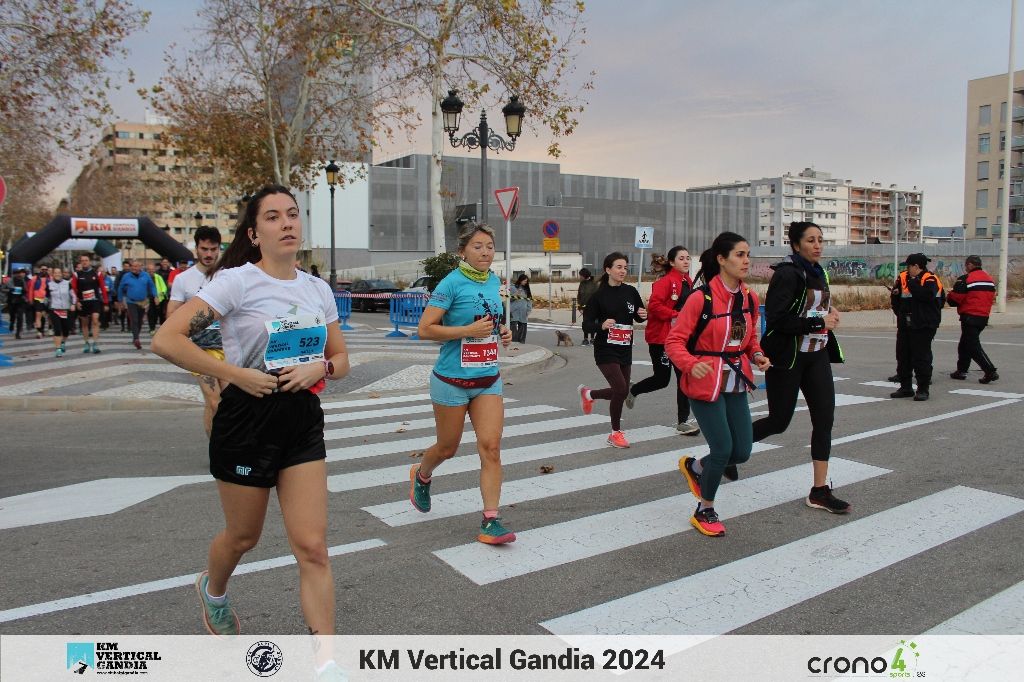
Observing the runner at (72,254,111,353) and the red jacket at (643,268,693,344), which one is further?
the runner at (72,254,111,353)

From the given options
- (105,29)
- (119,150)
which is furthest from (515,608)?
(119,150)

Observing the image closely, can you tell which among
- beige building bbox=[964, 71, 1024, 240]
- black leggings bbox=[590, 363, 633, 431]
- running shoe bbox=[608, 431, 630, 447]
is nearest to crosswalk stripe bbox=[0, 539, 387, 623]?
running shoe bbox=[608, 431, 630, 447]

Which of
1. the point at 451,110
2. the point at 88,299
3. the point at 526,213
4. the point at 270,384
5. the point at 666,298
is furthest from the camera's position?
the point at 526,213

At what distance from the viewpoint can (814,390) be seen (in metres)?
5.50

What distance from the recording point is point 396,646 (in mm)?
3471

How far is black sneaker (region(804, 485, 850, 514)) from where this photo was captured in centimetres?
548

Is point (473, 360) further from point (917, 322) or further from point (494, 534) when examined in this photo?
point (917, 322)

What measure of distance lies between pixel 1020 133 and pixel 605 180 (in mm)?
46822

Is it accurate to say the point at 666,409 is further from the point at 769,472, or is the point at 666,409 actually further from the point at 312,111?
the point at 312,111

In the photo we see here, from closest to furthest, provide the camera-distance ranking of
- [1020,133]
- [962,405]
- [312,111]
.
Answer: [962,405]
[312,111]
[1020,133]

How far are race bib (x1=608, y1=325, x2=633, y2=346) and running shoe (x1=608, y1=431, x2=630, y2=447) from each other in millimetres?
908

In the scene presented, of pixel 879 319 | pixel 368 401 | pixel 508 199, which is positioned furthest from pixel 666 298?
pixel 879 319

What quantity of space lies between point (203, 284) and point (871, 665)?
4.82 metres

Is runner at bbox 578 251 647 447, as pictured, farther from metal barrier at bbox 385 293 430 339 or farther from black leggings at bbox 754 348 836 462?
metal barrier at bbox 385 293 430 339
